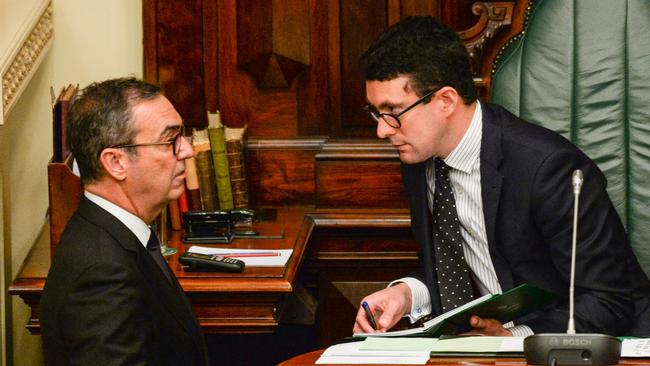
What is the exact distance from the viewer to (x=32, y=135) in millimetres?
3336

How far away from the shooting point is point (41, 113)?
11.1 feet

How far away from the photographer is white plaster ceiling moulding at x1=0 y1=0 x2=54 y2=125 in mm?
2861

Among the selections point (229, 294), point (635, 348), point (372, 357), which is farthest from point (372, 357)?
point (229, 294)

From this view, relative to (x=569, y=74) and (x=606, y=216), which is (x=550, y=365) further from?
(x=569, y=74)

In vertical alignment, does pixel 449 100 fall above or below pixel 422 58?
below

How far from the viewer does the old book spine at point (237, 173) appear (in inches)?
129

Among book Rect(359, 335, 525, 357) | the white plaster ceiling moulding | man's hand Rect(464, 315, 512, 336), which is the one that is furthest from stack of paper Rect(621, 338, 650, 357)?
the white plaster ceiling moulding

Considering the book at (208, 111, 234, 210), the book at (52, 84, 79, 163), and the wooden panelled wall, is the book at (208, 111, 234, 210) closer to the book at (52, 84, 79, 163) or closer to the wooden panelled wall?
the wooden panelled wall

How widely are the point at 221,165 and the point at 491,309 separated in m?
1.34

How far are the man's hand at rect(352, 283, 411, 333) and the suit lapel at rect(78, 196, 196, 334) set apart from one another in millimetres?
457

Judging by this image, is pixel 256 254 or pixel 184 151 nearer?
pixel 184 151

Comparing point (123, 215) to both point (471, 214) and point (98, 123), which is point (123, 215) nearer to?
point (98, 123)

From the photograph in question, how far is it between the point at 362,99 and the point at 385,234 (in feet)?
1.53

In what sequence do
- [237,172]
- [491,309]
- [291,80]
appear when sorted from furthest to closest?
1. [291,80]
2. [237,172]
3. [491,309]
